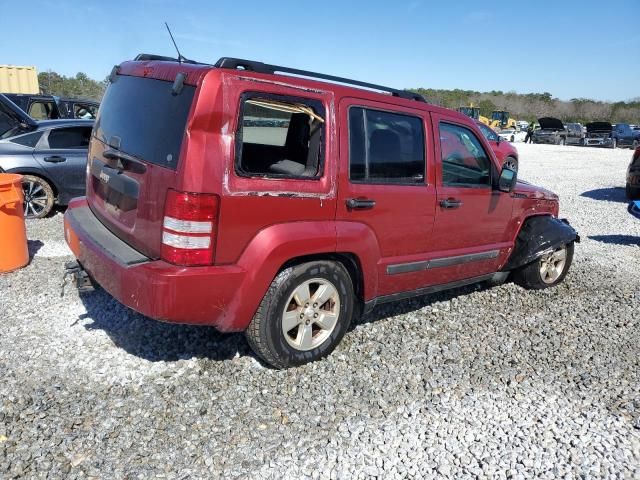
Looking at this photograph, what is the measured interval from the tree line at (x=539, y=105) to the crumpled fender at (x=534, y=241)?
55384 mm

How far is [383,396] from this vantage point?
126 inches

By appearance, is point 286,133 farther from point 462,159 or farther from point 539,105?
point 539,105

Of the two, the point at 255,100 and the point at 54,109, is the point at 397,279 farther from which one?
the point at 54,109

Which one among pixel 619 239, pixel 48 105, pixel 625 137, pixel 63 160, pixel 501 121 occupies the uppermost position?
pixel 501 121

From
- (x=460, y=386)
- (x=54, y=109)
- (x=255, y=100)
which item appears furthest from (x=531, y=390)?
(x=54, y=109)

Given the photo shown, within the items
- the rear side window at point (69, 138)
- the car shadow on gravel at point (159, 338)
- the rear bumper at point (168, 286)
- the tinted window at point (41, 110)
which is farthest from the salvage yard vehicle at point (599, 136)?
the rear bumper at point (168, 286)

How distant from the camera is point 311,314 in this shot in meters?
3.41

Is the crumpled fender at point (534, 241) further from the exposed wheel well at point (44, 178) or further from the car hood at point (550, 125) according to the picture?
the car hood at point (550, 125)

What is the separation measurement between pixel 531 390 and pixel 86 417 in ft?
9.13

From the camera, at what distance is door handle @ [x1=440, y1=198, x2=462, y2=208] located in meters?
3.95

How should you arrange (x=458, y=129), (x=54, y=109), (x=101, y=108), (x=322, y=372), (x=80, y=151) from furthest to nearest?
(x=54, y=109)
(x=80, y=151)
(x=458, y=129)
(x=101, y=108)
(x=322, y=372)

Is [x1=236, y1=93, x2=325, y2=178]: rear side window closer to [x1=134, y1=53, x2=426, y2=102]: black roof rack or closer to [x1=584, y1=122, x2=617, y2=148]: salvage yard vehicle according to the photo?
[x1=134, y1=53, x2=426, y2=102]: black roof rack

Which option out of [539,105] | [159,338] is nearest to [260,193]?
[159,338]

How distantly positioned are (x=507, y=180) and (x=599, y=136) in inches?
1283
